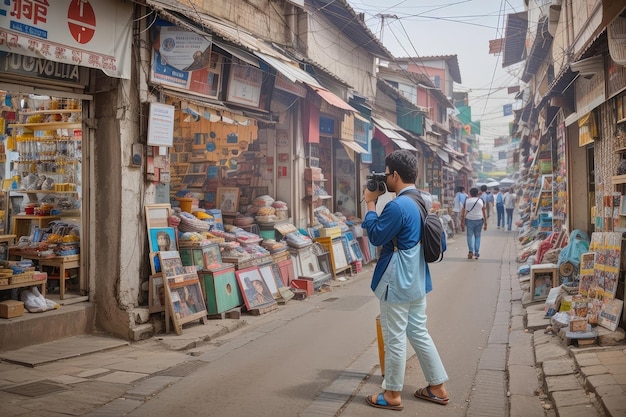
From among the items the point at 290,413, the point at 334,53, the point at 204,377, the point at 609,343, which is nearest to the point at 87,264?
the point at 204,377

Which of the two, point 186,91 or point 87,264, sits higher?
point 186,91

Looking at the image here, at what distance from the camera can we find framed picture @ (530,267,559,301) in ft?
29.3

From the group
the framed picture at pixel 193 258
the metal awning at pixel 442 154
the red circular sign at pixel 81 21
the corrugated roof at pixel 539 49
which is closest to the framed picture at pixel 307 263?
the framed picture at pixel 193 258

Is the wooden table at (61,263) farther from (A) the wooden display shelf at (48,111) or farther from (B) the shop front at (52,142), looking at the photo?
(A) the wooden display shelf at (48,111)

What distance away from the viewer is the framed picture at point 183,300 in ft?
24.2

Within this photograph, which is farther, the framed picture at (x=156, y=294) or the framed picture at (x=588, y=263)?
the framed picture at (x=156, y=294)

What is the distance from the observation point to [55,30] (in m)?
6.14

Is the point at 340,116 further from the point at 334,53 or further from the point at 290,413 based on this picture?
the point at 290,413

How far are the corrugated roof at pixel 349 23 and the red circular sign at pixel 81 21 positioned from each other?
8.52m

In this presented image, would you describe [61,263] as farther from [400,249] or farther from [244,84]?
[400,249]

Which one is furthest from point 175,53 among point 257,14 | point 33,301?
point 257,14

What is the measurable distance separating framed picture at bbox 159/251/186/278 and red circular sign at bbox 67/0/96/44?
119 inches

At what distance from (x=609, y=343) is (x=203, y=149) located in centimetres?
870

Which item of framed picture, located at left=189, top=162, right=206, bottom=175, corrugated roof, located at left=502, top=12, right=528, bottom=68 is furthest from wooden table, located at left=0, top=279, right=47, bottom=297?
corrugated roof, located at left=502, top=12, right=528, bottom=68
